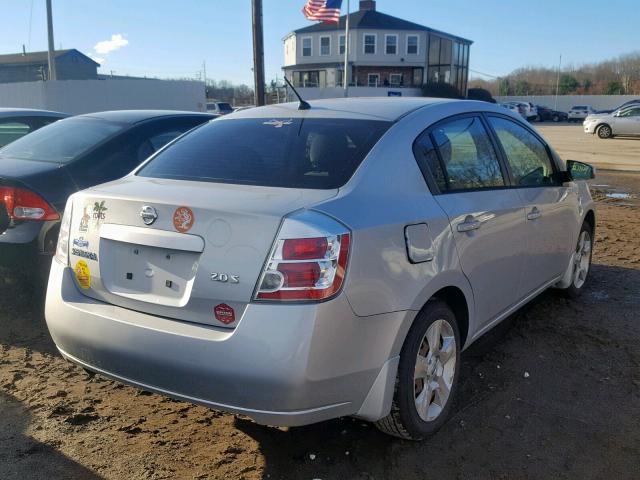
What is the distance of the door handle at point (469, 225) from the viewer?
320 cm

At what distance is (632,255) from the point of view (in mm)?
6766

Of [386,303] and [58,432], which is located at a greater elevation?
[386,303]

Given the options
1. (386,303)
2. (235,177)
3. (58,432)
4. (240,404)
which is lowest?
(58,432)

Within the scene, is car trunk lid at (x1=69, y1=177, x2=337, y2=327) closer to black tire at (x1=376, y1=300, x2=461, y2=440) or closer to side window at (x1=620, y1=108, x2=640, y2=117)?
black tire at (x1=376, y1=300, x2=461, y2=440)

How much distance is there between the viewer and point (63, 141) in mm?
5188

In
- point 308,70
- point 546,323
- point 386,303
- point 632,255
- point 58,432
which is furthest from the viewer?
point 308,70

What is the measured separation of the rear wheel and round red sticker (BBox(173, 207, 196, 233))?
96.9 feet

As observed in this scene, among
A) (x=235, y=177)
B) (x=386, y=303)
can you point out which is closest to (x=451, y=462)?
(x=386, y=303)

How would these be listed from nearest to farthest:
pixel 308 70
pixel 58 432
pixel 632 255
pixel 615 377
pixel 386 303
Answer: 1. pixel 386 303
2. pixel 58 432
3. pixel 615 377
4. pixel 632 255
5. pixel 308 70

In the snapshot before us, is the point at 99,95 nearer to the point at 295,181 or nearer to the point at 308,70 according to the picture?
the point at 295,181

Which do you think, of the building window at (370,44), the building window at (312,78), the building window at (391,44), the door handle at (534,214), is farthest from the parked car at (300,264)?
the building window at (312,78)

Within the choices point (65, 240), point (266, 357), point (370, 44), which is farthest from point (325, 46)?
point (266, 357)

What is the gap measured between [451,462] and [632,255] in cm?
486

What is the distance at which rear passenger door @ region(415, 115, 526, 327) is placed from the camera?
3227 mm
